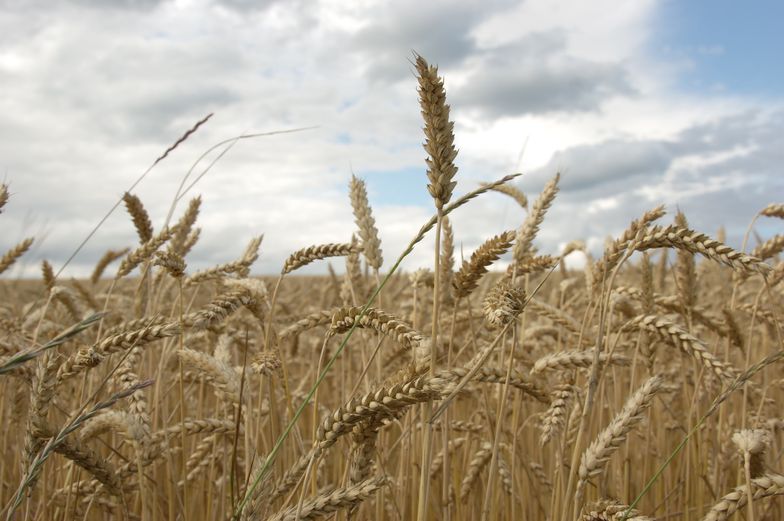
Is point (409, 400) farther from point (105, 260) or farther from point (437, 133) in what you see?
point (105, 260)

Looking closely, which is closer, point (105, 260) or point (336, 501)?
point (336, 501)

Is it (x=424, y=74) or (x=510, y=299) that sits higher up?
(x=424, y=74)

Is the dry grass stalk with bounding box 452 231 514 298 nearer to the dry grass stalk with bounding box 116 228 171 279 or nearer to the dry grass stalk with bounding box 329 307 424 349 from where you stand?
the dry grass stalk with bounding box 329 307 424 349

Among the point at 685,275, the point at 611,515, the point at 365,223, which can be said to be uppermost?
the point at 365,223

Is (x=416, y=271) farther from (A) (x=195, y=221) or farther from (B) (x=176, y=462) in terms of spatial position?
(B) (x=176, y=462)

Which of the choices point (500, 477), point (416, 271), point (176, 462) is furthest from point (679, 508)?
point (176, 462)

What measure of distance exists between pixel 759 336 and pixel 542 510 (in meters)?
3.81

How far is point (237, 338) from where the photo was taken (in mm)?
3217

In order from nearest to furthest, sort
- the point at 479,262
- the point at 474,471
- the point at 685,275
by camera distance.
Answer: the point at 479,262, the point at 474,471, the point at 685,275

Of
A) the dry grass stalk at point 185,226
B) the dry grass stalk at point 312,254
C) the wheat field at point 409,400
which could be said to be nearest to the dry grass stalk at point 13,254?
the wheat field at point 409,400

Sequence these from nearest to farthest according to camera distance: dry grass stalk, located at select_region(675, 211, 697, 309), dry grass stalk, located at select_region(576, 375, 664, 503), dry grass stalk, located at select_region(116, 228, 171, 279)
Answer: dry grass stalk, located at select_region(576, 375, 664, 503), dry grass stalk, located at select_region(116, 228, 171, 279), dry grass stalk, located at select_region(675, 211, 697, 309)

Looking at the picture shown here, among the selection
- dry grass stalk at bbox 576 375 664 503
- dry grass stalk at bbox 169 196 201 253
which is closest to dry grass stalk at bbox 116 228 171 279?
dry grass stalk at bbox 169 196 201 253

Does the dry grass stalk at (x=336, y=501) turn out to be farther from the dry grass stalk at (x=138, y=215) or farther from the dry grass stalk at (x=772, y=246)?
the dry grass stalk at (x=772, y=246)

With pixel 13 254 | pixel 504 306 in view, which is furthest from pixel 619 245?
pixel 13 254
